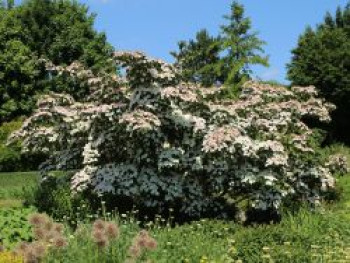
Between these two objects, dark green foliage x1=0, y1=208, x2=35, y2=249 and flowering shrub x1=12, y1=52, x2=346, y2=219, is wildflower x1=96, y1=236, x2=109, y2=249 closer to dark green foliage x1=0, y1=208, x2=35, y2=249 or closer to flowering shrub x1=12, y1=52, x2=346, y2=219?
dark green foliage x1=0, y1=208, x2=35, y2=249

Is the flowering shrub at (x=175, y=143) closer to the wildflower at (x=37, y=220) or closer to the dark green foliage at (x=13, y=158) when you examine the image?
the wildflower at (x=37, y=220)

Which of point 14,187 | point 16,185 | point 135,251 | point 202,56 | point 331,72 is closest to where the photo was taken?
point 135,251

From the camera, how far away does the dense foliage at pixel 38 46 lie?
36375mm

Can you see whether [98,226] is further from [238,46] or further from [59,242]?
[238,46]

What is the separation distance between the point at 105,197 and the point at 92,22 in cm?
2964

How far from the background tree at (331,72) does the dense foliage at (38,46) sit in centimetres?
1102

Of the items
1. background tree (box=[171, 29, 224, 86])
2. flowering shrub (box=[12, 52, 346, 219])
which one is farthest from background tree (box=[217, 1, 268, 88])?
flowering shrub (box=[12, 52, 346, 219])

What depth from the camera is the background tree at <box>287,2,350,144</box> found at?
36094 mm

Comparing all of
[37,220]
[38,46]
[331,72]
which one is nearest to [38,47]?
[38,46]

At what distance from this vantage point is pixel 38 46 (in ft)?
131

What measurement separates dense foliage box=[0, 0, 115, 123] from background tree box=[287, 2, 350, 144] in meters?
11.0

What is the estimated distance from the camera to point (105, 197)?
1390cm

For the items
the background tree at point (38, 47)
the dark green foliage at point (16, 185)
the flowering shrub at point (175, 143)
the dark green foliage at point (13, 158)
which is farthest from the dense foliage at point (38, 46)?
the flowering shrub at point (175, 143)

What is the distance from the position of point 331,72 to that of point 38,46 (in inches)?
648
